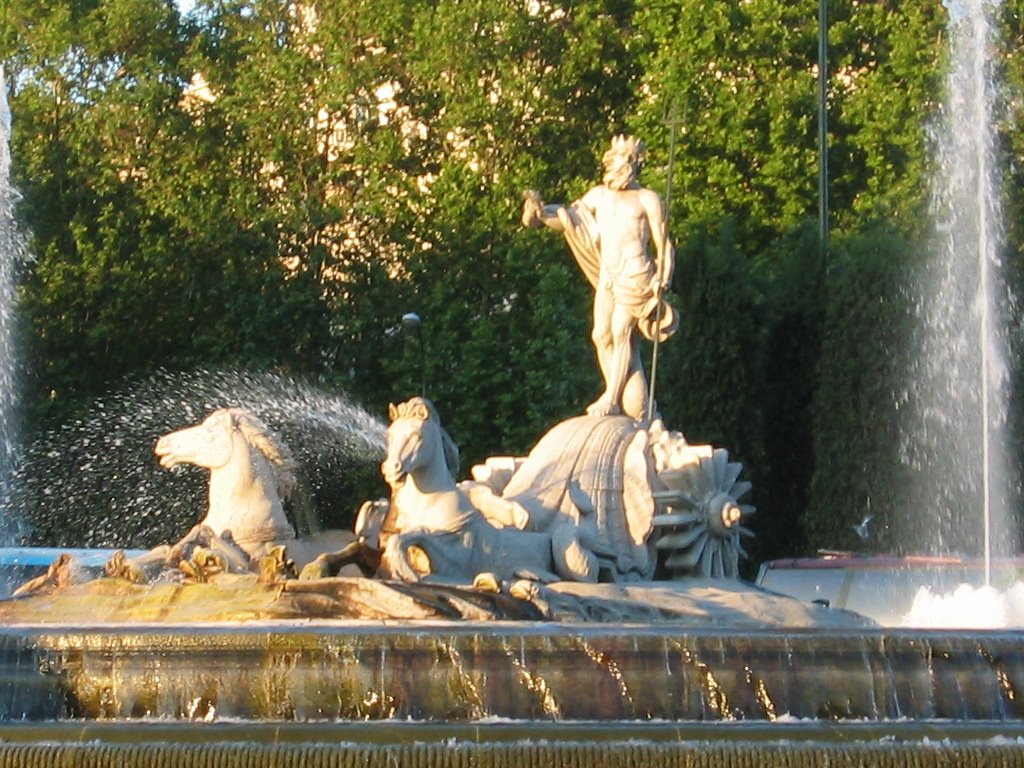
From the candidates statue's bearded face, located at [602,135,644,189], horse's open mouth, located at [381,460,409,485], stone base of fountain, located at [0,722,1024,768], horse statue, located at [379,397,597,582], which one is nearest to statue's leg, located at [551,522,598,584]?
horse statue, located at [379,397,597,582]

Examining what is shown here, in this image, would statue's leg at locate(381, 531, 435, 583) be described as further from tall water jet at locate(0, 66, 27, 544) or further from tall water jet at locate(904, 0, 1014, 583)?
tall water jet at locate(0, 66, 27, 544)

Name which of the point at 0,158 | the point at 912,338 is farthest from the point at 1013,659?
the point at 0,158

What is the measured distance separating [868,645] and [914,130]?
2043cm

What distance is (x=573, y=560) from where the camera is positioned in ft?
56.1

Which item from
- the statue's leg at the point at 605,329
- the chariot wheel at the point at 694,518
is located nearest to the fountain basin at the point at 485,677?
the chariot wheel at the point at 694,518

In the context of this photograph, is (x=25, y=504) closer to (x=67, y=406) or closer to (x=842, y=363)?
(x=67, y=406)

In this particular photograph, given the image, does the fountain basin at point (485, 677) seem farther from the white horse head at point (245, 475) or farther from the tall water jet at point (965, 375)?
the tall water jet at point (965, 375)

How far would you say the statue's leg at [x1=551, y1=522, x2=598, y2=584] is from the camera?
56.1 feet

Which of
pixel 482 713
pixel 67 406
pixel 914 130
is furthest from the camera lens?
A: pixel 914 130

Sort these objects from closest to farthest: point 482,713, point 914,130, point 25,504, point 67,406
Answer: point 482,713, point 25,504, point 67,406, point 914,130

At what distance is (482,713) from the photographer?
1324cm

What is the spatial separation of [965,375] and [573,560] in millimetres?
12446

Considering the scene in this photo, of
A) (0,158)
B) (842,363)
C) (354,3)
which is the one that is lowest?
(842,363)

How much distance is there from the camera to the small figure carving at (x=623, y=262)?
739 inches
